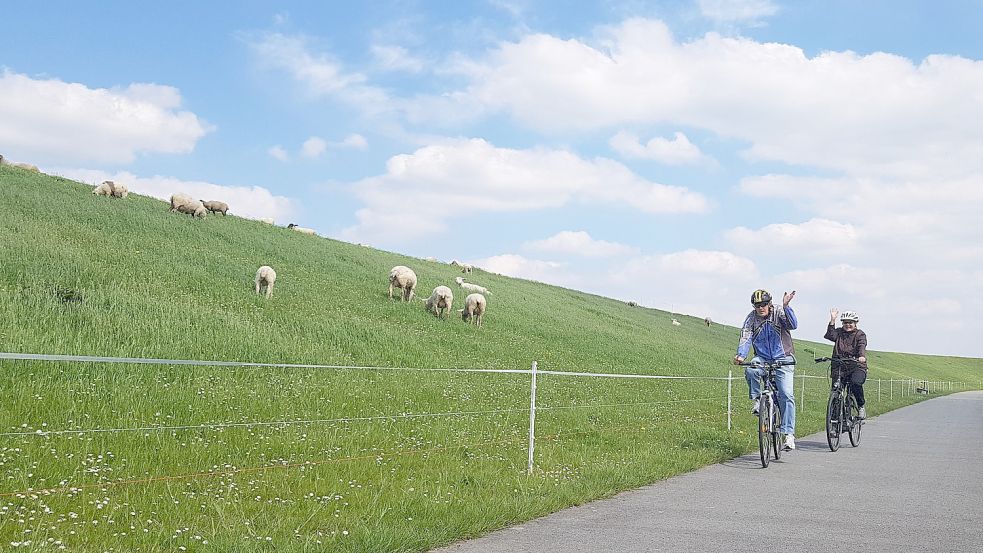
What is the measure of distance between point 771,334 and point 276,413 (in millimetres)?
7723

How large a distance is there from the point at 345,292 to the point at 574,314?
2154 centimetres

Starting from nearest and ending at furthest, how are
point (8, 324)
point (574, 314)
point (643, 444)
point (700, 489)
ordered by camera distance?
1. point (700, 489)
2. point (643, 444)
3. point (8, 324)
4. point (574, 314)

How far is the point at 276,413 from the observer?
1266 cm

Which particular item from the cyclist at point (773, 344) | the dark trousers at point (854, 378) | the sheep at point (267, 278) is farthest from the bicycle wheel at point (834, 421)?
the sheep at point (267, 278)

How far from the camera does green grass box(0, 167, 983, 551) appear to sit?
6.82 meters

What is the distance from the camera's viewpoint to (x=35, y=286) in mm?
19609

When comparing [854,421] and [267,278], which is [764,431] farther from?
[267,278]

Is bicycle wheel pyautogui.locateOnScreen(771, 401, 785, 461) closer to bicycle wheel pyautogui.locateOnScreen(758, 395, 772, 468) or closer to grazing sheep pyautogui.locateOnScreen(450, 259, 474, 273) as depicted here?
bicycle wheel pyautogui.locateOnScreen(758, 395, 772, 468)

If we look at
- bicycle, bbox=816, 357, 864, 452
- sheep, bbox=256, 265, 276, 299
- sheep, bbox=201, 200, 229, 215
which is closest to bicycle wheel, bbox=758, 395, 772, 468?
bicycle, bbox=816, 357, 864, 452

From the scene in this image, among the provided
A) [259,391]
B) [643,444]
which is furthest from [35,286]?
[643,444]

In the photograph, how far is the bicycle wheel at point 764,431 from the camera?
1156cm

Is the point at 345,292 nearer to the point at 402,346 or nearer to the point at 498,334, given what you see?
the point at 498,334

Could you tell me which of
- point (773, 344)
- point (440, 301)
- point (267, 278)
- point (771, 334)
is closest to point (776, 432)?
point (773, 344)

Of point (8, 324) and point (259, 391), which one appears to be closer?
point (259, 391)
